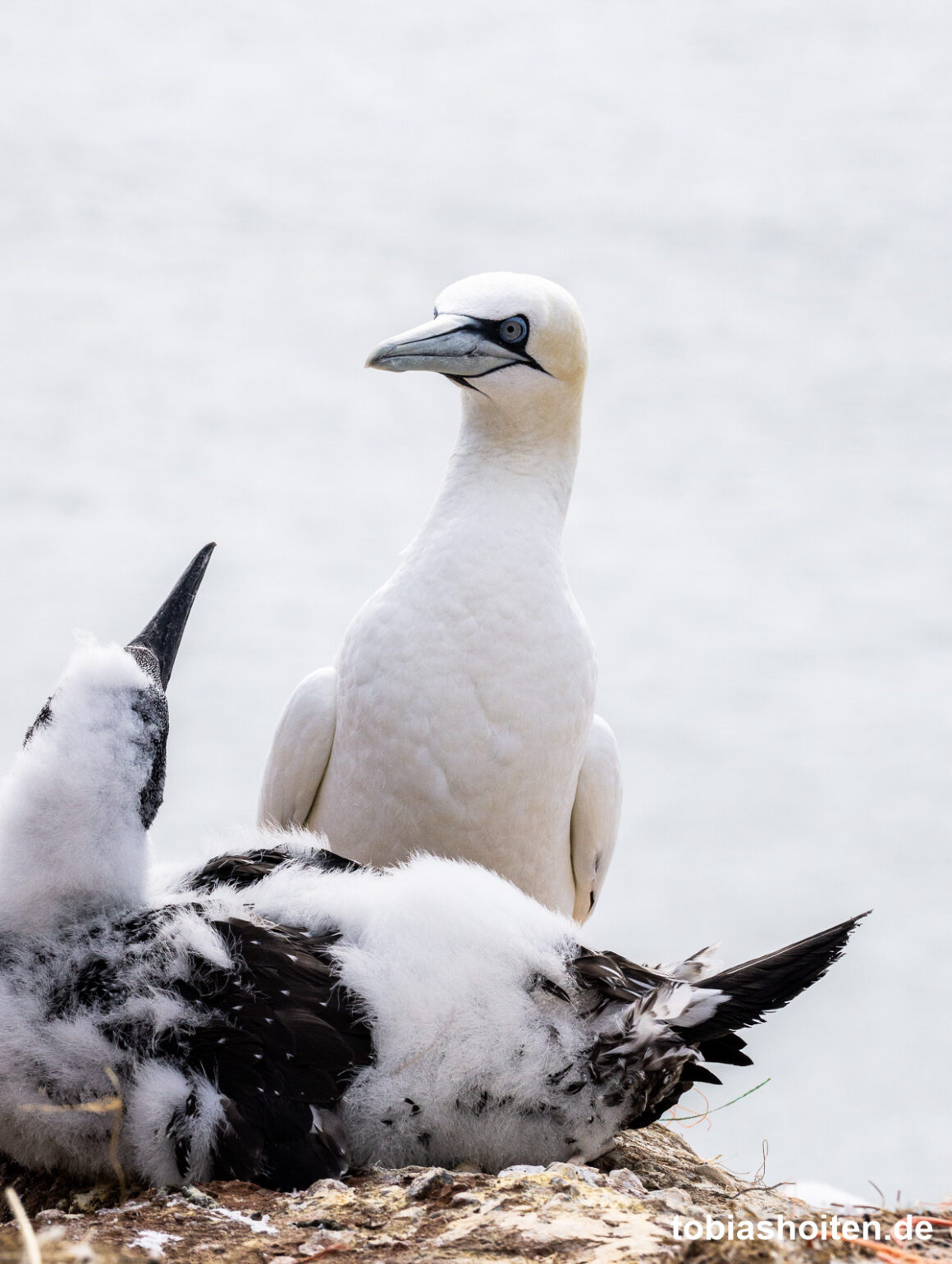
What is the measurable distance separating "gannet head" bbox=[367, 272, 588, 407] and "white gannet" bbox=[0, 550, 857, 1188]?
147cm

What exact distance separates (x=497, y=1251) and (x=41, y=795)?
62.3 inches

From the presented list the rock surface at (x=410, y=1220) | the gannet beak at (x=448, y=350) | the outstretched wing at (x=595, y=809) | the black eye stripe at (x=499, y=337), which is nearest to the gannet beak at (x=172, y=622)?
the gannet beak at (x=448, y=350)

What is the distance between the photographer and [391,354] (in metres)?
4.46

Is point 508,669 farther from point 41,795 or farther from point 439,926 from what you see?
point 41,795

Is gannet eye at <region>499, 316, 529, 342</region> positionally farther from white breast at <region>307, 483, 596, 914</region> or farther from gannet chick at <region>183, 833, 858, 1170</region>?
gannet chick at <region>183, 833, 858, 1170</region>

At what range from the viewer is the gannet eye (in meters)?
4.60

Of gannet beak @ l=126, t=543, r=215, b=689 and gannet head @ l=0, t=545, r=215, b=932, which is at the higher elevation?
gannet beak @ l=126, t=543, r=215, b=689

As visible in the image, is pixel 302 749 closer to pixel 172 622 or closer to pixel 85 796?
pixel 172 622

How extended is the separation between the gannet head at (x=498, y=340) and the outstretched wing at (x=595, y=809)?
123 cm

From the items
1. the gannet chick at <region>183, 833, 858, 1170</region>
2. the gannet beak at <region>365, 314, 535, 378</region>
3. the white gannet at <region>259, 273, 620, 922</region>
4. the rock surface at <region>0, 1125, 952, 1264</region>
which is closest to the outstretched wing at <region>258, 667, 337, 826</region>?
the white gannet at <region>259, 273, 620, 922</region>

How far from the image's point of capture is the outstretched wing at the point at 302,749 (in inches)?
189

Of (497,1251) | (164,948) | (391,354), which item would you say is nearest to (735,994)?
Answer: (497,1251)

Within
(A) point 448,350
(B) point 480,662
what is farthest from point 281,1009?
(A) point 448,350

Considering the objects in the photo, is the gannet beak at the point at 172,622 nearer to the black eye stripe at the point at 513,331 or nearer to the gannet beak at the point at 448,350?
the gannet beak at the point at 448,350
